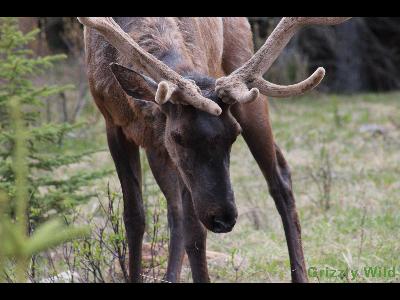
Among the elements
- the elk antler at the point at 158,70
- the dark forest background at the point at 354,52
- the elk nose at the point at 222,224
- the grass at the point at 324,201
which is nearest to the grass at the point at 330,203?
the grass at the point at 324,201

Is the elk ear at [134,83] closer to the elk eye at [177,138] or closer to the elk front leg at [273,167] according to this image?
the elk eye at [177,138]

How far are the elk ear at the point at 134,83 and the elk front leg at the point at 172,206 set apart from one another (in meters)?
0.49

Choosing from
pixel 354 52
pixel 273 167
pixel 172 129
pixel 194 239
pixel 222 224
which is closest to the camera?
pixel 222 224

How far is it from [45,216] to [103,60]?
1884mm

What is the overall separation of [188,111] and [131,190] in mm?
1334

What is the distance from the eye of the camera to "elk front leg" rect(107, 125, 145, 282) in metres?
5.11

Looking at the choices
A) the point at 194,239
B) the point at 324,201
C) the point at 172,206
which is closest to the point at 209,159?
the point at 194,239

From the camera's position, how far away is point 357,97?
16328 mm

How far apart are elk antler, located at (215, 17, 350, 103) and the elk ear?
0.38 metres

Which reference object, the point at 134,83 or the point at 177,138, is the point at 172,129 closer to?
the point at 177,138

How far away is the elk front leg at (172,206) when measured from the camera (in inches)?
185

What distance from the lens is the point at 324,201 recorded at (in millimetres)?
7887

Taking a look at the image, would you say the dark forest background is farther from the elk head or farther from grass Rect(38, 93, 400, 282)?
the elk head

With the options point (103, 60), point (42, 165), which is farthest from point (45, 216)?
point (103, 60)
